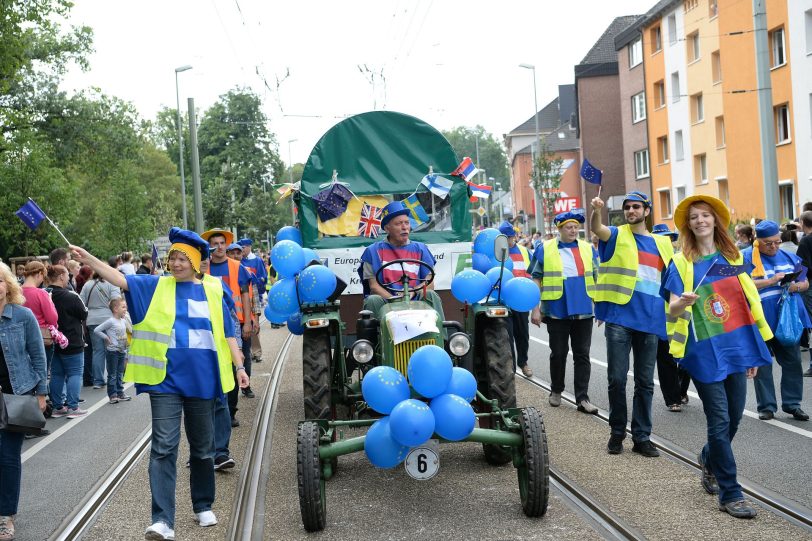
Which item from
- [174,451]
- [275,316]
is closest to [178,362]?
[174,451]

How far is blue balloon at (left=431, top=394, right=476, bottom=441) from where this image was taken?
5.89 m

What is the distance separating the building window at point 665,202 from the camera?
45141 millimetres

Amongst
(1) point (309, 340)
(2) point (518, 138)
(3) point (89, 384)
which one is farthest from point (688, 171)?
(2) point (518, 138)

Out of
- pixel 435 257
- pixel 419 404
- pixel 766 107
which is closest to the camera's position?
pixel 419 404

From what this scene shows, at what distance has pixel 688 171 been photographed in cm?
4175

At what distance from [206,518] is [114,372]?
23.0ft

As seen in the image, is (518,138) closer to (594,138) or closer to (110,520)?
(594,138)

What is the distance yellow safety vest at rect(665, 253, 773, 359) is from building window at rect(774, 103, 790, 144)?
26982mm

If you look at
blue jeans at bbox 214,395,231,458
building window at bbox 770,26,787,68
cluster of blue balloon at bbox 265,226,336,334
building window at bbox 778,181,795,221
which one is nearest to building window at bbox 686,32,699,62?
building window at bbox 770,26,787,68

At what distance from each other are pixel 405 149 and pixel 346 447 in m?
5.80

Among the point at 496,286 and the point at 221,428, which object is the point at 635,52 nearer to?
the point at 496,286

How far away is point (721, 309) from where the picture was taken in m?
6.23

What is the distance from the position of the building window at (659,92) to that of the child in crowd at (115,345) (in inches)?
1412

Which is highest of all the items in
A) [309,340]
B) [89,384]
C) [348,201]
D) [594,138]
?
[594,138]
